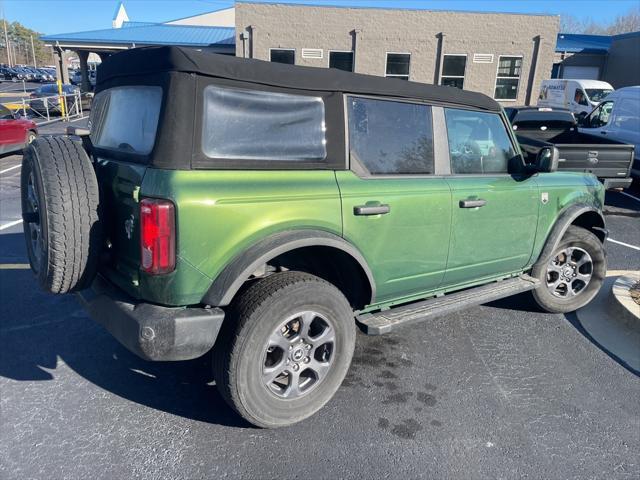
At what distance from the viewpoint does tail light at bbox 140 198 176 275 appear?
234 cm

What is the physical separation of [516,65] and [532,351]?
2430 centimetres

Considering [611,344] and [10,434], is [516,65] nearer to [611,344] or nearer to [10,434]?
[611,344]

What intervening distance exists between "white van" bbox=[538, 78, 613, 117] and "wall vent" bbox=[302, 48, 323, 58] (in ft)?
35.3

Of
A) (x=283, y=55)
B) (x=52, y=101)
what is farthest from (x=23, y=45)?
(x=283, y=55)

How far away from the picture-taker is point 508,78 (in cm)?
2491

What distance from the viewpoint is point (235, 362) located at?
257 cm

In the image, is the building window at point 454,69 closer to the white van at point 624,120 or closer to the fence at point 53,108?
the white van at point 624,120

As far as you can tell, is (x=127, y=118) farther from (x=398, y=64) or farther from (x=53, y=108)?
(x=53, y=108)

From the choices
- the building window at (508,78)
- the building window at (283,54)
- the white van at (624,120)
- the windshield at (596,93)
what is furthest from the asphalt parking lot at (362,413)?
the building window at (508,78)

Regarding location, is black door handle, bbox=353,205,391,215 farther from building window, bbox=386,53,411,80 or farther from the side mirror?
building window, bbox=386,53,411,80

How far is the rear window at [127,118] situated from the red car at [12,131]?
33.4 feet

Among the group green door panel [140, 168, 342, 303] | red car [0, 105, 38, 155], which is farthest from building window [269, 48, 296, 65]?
green door panel [140, 168, 342, 303]

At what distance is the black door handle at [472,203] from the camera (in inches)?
136

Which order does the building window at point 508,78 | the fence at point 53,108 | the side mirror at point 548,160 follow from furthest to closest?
the building window at point 508,78, the fence at point 53,108, the side mirror at point 548,160
